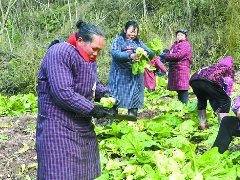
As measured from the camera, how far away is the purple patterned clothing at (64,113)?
10.1ft

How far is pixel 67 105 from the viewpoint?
3088mm

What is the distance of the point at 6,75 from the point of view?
42.1ft

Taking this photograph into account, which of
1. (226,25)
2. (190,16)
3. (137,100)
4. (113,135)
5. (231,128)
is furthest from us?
(190,16)

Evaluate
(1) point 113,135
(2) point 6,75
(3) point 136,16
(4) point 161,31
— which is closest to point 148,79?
(1) point 113,135

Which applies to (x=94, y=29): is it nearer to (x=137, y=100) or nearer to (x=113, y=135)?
Answer: (x=113, y=135)

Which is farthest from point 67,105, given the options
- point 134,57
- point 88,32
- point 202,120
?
point 202,120

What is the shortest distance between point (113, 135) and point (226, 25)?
37.5 feet

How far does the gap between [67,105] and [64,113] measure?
15cm

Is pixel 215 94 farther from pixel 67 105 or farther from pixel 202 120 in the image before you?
pixel 67 105

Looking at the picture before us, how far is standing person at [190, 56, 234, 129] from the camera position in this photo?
518 centimetres

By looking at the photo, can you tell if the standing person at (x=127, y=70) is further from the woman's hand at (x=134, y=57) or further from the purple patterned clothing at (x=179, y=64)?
the purple patterned clothing at (x=179, y=64)

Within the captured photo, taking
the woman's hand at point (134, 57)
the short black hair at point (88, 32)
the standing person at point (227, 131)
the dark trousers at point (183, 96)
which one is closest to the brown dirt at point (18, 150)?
the woman's hand at point (134, 57)

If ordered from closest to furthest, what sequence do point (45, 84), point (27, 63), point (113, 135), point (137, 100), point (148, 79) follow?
1. point (45, 84)
2. point (113, 135)
3. point (137, 100)
4. point (148, 79)
5. point (27, 63)

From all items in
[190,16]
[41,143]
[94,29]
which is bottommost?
[41,143]
